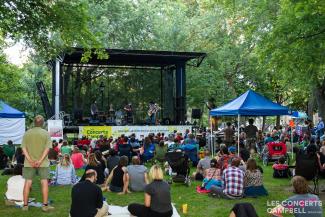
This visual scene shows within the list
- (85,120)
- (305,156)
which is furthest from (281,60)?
(85,120)

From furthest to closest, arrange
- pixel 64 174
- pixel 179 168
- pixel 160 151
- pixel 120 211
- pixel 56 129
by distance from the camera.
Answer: pixel 56 129, pixel 160 151, pixel 179 168, pixel 64 174, pixel 120 211

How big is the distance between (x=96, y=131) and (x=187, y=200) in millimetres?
12900

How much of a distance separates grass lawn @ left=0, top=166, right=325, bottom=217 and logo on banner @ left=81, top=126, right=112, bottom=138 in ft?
32.1

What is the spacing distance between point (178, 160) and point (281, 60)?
3694mm

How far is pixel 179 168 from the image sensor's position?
416 inches

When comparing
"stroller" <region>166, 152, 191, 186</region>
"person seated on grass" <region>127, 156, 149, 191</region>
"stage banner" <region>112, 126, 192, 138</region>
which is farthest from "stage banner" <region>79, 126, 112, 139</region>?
"person seated on grass" <region>127, 156, 149, 191</region>

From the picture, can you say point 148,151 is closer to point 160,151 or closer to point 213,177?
point 160,151

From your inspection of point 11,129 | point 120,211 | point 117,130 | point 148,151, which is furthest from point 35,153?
point 11,129

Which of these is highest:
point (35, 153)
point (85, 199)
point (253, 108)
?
point (253, 108)

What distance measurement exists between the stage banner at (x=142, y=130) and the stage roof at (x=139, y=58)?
11.8 feet

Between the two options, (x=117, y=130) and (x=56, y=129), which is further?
(x=117, y=130)

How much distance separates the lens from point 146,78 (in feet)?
92.3

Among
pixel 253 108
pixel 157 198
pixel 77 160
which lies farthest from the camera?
pixel 253 108

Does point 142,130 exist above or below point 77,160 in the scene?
above
